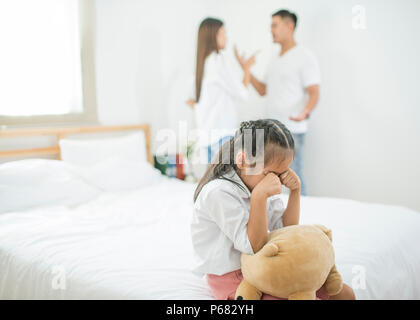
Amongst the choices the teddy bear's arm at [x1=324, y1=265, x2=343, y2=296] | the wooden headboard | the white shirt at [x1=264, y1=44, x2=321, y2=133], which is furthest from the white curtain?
the teddy bear's arm at [x1=324, y1=265, x2=343, y2=296]

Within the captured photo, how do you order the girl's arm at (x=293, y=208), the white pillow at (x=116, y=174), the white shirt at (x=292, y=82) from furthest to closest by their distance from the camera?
the white shirt at (x=292, y=82)
the white pillow at (x=116, y=174)
the girl's arm at (x=293, y=208)

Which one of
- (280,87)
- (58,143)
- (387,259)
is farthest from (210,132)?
(387,259)

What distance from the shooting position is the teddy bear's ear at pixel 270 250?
3.34 ft

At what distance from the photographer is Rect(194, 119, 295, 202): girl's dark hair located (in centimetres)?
112

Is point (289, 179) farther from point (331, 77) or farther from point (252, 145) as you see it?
point (331, 77)

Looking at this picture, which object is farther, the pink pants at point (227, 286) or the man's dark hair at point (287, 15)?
the man's dark hair at point (287, 15)

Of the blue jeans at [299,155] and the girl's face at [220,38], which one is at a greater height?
the girl's face at [220,38]

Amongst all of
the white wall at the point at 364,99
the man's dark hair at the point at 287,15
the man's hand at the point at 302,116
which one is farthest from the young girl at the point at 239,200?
the man's dark hair at the point at 287,15

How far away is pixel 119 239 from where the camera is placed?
1.64 meters

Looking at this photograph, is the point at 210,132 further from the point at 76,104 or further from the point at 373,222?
the point at 373,222

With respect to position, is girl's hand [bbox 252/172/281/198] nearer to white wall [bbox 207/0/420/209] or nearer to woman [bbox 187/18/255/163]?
woman [bbox 187/18/255/163]

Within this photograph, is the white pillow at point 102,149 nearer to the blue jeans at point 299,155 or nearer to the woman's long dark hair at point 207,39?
the woman's long dark hair at point 207,39

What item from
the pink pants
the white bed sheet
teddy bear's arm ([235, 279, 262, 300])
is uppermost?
teddy bear's arm ([235, 279, 262, 300])

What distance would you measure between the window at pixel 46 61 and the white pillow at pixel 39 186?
0.35 m
